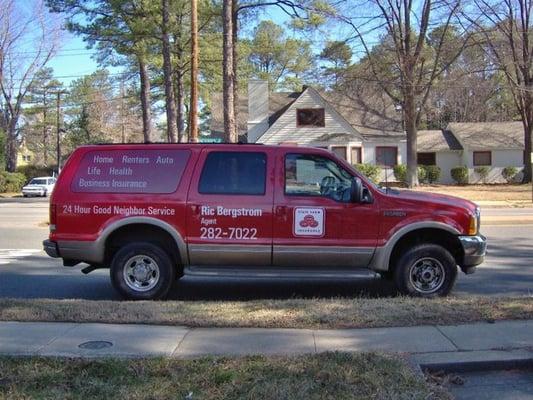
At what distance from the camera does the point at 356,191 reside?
7.43m

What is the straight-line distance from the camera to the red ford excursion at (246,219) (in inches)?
297

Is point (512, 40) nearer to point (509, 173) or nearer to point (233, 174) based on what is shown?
point (509, 173)

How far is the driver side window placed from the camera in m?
7.61

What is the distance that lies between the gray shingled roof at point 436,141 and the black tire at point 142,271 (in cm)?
4035

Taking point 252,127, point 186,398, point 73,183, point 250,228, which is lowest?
point 186,398

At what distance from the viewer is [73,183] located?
7801 millimetres

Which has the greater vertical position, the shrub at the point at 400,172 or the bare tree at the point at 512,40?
Answer: the bare tree at the point at 512,40

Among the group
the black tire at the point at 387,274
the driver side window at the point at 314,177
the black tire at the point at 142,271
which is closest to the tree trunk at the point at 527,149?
the black tire at the point at 387,274

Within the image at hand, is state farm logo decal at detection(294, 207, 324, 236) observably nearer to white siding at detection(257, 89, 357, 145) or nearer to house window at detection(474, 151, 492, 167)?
white siding at detection(257, 89, 357, 145)

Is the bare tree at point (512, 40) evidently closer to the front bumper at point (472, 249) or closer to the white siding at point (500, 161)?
the white siding at point (500, 161)

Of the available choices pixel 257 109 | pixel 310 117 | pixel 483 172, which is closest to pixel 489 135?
pixel 483 172

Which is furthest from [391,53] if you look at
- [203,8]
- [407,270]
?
[407,270]

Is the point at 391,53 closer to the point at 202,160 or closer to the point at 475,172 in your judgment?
the point at 475,172

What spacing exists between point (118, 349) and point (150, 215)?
256cm
